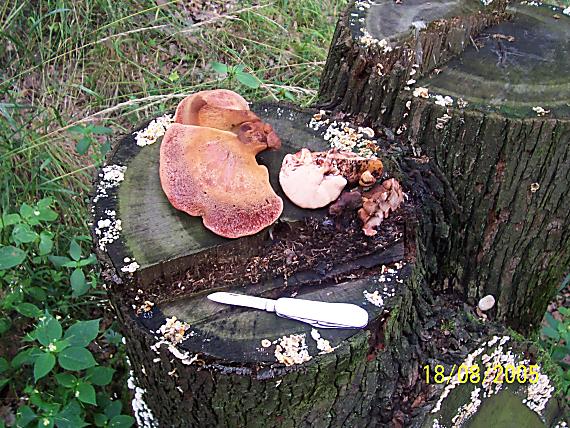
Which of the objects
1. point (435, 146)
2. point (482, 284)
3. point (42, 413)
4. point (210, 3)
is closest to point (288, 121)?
point (435, 146)

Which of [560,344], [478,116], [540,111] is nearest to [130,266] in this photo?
[478,116]

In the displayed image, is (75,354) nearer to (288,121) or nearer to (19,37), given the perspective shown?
(288,121)

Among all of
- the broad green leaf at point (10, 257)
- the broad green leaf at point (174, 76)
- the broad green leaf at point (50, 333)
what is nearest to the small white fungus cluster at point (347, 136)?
the broad green leaf at point (50, 333)

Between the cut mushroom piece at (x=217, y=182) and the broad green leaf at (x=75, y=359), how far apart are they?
27.5 inches

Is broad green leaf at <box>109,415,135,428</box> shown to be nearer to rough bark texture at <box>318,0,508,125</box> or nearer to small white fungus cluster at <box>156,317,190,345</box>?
small white fungus cluster at <box>156,317,190,345</box>

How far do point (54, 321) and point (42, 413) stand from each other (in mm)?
435

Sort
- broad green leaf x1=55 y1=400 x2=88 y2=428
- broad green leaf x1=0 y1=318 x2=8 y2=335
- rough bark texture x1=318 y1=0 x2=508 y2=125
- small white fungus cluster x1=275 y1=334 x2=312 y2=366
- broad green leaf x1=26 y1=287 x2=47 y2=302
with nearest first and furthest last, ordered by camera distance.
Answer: small white fungus cluster x1=275 y1=334 x2=312 y2=366 → broad green leaf x1=55 y1=400 x2=88 y2=428 → rough bark texture x1=318 y1=0 x2=508 y2=125 → broad green leaf x1=0 y1=318 x2=8 y2=335 → broad green leaf x1=26 y1=287 x2=47 y2=302

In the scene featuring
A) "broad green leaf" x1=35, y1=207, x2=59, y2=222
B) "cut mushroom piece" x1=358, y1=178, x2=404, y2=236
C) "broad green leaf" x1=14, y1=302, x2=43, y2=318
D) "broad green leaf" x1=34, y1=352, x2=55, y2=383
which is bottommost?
"broad green leaf" x1=14, y1=302, x2=43, y2=318

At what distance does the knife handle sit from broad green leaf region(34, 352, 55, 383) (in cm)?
91

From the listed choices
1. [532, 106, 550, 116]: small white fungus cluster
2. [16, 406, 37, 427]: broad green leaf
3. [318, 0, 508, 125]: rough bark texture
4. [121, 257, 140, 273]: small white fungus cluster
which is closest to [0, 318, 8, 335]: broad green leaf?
[16, 406, 37, 427]: broad green leaf

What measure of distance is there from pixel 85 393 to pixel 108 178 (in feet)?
2.75

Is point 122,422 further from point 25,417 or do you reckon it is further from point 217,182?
point 217,182

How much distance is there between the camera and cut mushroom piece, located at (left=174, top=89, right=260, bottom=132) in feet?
5.54

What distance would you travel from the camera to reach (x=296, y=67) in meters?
4.23
